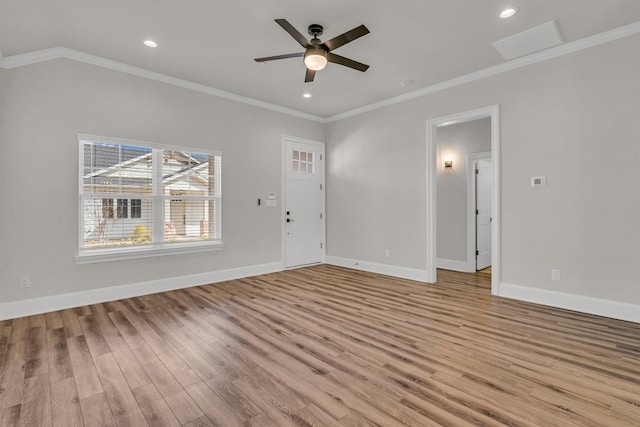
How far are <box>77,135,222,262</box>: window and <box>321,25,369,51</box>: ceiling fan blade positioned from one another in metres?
2.80

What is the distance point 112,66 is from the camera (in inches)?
159

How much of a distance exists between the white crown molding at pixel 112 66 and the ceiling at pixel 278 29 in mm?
92

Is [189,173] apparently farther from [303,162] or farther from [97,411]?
[97,411]

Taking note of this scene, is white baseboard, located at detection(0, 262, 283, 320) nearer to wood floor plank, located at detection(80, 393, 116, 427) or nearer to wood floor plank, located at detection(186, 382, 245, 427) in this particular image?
wood floor plank, located at detection(80, 393, 116, 427)

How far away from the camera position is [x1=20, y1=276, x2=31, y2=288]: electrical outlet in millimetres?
3484

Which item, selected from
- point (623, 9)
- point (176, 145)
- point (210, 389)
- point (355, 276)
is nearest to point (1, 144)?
point (176, 145)

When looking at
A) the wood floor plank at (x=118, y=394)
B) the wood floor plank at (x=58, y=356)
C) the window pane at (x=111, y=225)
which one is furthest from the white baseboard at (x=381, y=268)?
the wood floor plank at (x=58, y=356)

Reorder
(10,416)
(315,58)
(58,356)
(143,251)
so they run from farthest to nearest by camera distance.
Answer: (143,251), (315,58), (58,356), (10,416)

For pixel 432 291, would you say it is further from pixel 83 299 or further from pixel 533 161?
pixel 83 299

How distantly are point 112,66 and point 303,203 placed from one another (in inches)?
146

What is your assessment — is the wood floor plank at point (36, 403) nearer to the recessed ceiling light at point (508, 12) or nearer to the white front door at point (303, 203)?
the white front door at point (303, 203)

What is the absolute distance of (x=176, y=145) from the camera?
4.62 m

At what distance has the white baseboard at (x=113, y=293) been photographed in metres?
3.47

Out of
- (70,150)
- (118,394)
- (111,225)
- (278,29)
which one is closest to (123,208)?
(111,225)
